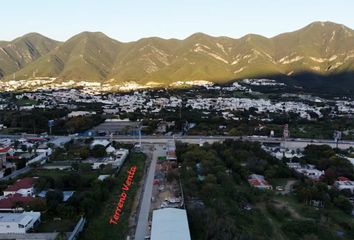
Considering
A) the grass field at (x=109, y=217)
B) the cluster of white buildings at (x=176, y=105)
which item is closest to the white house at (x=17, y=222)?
the grass field at (x=109, y=217)

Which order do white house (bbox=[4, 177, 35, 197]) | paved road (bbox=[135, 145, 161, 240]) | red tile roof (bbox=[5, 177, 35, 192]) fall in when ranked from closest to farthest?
paved road (bbox=[135, 145, 161, 240]), white house (bbox=[4, 177, 35, 197]), red tile roof (bbox=[5, 177, 35, 192])

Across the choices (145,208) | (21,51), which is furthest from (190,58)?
(145,208)

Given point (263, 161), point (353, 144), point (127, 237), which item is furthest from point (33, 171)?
point (353, 144)

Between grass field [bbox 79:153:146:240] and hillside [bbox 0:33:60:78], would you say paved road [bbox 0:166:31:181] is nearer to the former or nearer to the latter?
grass field [bbox 79:153:146:240]

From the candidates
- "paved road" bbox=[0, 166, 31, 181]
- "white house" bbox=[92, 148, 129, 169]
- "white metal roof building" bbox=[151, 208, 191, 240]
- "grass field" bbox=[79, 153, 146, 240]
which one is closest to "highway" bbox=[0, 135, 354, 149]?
"white house" bbox=[92, 148, 129, 169]

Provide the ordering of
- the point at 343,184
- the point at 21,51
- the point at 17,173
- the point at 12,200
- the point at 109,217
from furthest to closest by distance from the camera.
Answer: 1. the point at 21,51
2. the point at 17,173
3. the point at 343,184
4. the point at 12,200
5. the point at 109,217

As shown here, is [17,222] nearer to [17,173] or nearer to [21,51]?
[17,173]
